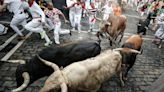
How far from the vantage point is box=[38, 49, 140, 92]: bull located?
4.43 meters

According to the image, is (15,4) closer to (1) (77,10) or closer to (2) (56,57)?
(1) (77,10)

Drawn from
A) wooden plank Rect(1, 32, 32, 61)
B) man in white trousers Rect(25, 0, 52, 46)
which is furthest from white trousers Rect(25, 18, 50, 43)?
wooden plank Rect(1, 32, 32, 61)

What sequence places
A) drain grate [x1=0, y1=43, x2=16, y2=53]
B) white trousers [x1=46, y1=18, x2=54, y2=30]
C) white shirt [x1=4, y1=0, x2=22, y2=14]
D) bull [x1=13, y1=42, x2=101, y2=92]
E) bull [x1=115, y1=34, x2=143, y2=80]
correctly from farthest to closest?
white trousers [x1=46, y1=18, x2=54, y2=30], white shirt [x1=4, y1=0, x2=22, y2=14], drain grate [x1=0, y1=43, x2=16, y2=53], bull [x1=115, y1=34, x2=143, y2=80], bull [x1=13, y1=42, x2=101, y2=92]

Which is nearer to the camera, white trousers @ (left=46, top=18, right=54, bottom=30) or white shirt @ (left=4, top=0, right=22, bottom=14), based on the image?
white shirt @ (left=4, top=0, right=22, bottom=14)

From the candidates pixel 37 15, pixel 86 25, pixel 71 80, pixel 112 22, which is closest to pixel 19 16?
pixel 37 15

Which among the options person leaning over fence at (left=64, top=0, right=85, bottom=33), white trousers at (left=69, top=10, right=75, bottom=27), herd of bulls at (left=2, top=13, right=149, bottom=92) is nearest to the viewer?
herd of bulls at (left=2, top=13, right=149, bottom=92)

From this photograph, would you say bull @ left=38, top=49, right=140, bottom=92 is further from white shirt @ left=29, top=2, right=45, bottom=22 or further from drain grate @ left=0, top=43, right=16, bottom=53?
drain grate @ left=0, top=43, right=16, bottom=53

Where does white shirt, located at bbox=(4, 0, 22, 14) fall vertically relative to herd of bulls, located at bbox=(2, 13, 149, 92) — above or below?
above

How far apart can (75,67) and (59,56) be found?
153cm

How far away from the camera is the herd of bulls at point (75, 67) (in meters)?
4.69

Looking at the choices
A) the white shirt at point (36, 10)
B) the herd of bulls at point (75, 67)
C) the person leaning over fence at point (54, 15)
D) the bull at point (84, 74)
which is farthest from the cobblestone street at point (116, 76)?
the white shirt at point (36, 10)

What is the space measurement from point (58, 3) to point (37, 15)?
5268mm

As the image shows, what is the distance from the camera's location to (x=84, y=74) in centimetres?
509

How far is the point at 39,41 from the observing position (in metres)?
10.5
